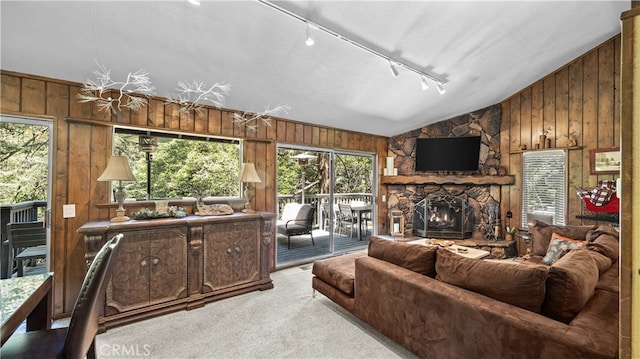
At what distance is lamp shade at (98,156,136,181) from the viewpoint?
102 inches

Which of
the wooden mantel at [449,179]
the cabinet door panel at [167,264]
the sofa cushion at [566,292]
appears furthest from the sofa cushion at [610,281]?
the cabinet door panel at [167,264]

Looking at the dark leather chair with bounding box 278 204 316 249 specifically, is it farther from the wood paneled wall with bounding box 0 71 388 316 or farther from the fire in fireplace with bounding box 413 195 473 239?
the wood paneled wall with bounding box 0 71 388 316

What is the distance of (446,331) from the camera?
5.78 ft

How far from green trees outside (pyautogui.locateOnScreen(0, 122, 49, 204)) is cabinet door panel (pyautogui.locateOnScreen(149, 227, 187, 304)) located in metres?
→ 1.21

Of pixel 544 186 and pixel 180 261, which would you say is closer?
pixel 180 261

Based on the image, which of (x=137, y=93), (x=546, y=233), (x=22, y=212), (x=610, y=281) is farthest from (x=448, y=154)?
(x=22, y=212)

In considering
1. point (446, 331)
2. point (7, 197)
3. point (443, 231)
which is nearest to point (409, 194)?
point (443, 231)

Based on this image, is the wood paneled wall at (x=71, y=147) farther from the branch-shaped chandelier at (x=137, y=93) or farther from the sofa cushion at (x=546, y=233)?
the sofa cushion at (x=546, y=233)

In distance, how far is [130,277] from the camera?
260cm

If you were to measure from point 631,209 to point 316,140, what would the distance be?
13.0ft

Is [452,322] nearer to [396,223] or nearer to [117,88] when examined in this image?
[117,88]

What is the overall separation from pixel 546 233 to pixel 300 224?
376 centimetres

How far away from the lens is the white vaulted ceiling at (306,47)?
2154 mm

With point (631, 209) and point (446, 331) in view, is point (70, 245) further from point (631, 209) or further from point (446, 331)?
point (631, 209)
